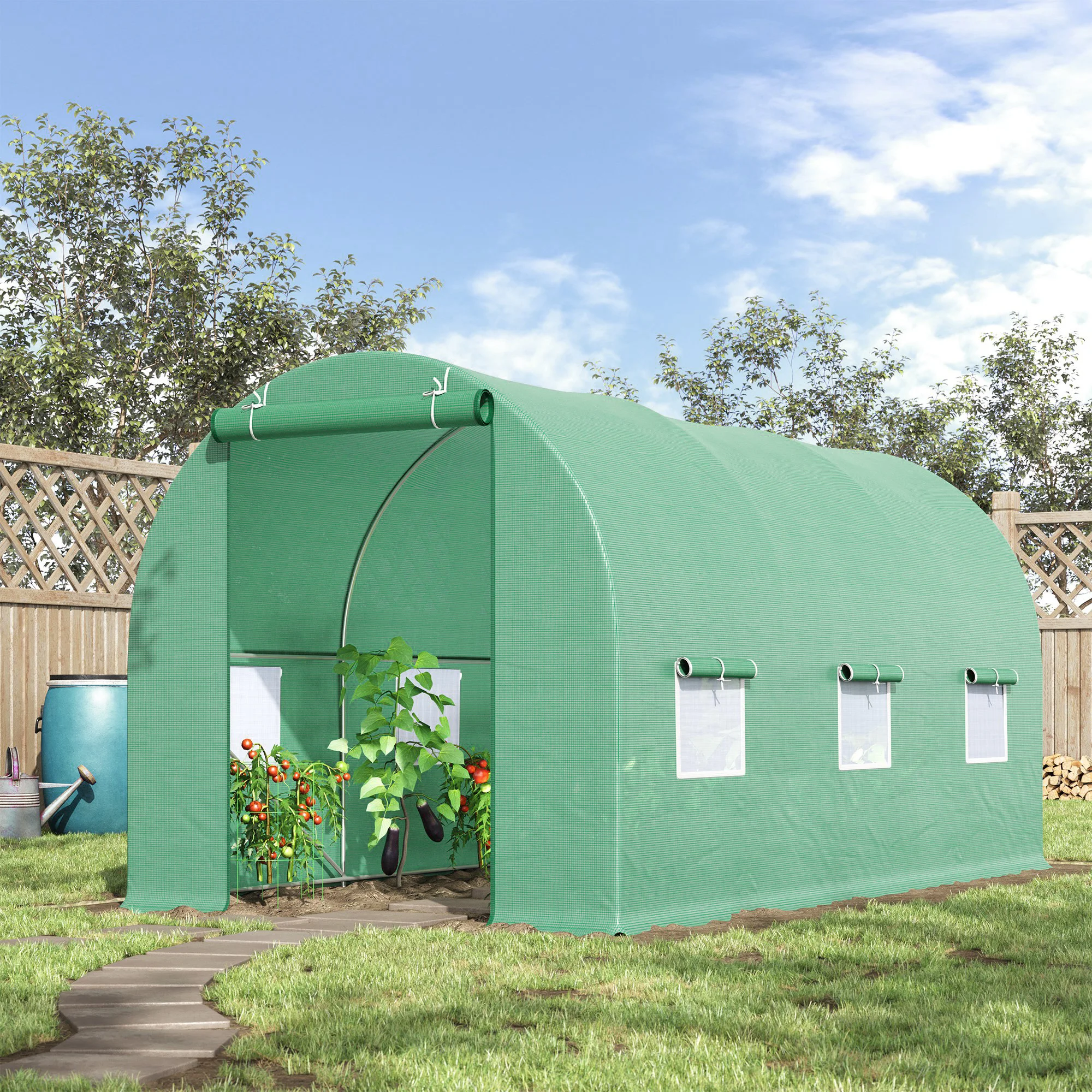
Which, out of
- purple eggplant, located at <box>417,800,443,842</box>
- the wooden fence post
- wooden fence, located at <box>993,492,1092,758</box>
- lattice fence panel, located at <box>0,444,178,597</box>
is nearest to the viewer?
purple eggplant, located at <box>417,800,443,842</box>

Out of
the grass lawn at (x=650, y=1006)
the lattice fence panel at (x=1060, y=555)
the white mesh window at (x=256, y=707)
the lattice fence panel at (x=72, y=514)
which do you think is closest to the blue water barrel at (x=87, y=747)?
the lattice fence panel at (x=72, y=514)

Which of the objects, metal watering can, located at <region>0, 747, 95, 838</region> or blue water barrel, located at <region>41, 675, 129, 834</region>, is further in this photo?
blue water barrel, located at <region>41, 675, 129, 834</region>

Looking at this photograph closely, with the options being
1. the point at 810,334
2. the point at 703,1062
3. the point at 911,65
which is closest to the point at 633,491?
the point at 703,1062

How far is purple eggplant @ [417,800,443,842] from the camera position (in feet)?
29.3

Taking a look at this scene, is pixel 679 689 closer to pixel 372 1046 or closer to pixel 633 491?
pixel 633 491

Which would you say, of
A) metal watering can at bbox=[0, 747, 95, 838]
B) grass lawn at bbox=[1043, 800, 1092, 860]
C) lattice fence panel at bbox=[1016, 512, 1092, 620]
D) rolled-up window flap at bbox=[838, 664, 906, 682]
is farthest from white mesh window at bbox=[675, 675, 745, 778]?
lattice fence panel at bbox=[1016, 512, 1092, 620]

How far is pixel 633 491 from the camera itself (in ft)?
24.8

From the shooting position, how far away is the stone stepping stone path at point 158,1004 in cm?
464

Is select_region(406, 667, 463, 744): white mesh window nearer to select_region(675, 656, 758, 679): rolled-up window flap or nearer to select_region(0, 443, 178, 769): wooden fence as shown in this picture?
select_region(675, 656, 758, 679): rolled-up window flap

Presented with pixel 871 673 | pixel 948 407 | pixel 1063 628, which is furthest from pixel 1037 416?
pixel 871 673

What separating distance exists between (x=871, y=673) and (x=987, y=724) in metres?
1.79

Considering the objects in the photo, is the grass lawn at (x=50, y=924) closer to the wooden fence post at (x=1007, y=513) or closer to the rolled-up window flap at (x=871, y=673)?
the rolled-up window flap at (x=871, y=673)

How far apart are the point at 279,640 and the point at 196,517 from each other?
111 cm

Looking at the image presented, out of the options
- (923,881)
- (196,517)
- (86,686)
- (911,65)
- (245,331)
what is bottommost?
(923,881)
